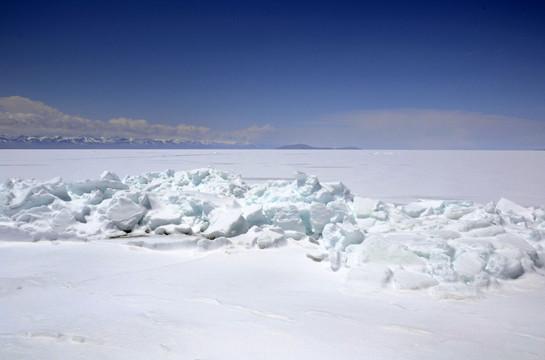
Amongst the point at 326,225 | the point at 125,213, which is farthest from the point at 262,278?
the point at 125,213

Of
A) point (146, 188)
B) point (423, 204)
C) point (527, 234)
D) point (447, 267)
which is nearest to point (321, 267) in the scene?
point (447, 267)

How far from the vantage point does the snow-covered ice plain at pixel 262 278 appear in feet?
6.35

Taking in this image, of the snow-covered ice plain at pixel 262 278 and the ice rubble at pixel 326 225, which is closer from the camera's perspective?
the snow-covered ice plain at pixel 262 278

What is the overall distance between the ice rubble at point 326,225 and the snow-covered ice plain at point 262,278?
2 centimetres

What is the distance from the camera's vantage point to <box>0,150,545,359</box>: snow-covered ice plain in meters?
1.94

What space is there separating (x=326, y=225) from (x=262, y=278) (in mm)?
1055

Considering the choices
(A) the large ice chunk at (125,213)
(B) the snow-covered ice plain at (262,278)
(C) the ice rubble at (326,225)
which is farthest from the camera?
(A) the large ice chunk at (125,213)

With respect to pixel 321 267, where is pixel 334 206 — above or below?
above

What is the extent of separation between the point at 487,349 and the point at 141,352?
1.74 metres

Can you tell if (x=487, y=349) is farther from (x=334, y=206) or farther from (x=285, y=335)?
(x=334, y=206)

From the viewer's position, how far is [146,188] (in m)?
6.55

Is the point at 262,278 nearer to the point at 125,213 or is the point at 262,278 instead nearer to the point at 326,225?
the point at 326,225

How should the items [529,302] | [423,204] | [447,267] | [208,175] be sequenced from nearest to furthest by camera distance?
[529,302] → [447,267] → [423,204] → [208,175]

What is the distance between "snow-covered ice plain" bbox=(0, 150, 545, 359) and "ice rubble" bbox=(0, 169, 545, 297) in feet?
0.06
